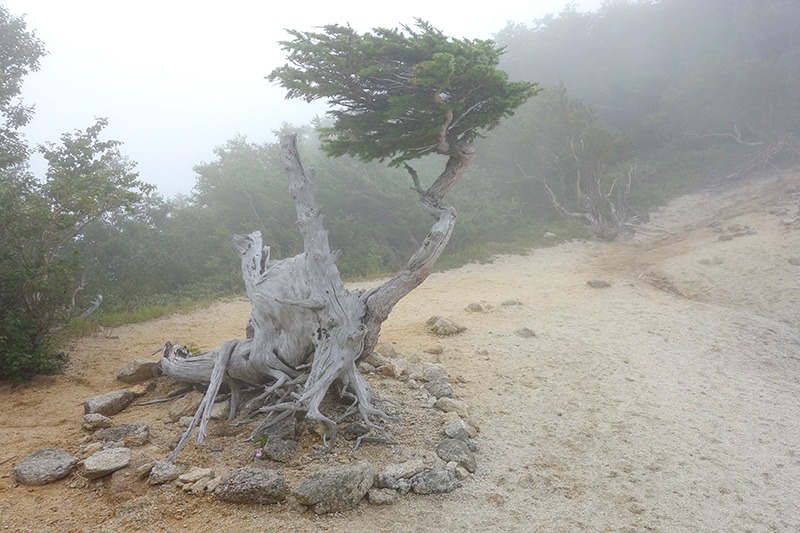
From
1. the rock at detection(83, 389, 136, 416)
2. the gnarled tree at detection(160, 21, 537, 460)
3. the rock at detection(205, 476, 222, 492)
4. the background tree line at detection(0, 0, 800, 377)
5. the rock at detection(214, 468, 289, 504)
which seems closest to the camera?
the rock at detection(214, 468, 289, 504)

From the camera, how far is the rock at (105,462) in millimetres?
3230

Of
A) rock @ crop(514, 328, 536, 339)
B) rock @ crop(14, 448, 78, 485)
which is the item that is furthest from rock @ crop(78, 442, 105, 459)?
rock @ crop(514, 328, 536, 339)

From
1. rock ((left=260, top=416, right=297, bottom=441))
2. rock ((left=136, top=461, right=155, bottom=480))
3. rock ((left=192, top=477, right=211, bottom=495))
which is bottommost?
rock ((left=260, top=416, right=297, bottom=441))

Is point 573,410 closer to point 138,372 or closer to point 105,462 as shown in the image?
point 105,462

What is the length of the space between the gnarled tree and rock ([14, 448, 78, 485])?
3.85 feet

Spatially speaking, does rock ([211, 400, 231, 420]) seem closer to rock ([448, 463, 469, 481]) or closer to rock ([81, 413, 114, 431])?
rock ([81, 413, 114, 431])

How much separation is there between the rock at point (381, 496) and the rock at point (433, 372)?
2.15 meters

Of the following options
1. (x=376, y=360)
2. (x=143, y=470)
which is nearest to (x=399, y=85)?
(x=376, y=360)

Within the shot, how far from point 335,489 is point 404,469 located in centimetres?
63

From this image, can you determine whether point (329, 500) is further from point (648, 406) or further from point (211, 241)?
point (211, 241)

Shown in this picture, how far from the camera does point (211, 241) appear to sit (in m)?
12.7

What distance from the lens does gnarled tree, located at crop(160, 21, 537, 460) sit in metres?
4.25

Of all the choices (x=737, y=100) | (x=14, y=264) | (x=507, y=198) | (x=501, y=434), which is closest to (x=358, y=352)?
(x=501, y=434)

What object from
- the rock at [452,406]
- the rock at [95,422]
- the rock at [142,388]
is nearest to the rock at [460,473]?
the rock at [452,406]
